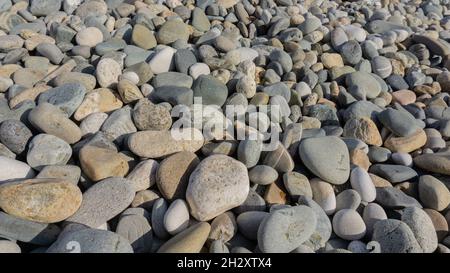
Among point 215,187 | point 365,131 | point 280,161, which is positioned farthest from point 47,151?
point 365,131

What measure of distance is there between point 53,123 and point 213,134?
0.86m

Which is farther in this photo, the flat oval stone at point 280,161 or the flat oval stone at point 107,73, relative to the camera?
the flat oval stone at point 107,73

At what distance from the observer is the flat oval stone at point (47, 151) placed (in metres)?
1.79

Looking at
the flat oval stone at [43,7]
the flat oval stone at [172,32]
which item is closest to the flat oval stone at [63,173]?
the flat oval stone at [172,32]

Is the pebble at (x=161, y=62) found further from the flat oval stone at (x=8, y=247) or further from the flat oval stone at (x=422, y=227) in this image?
the flat oval stone at (x=422, y=227)

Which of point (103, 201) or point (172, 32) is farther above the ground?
point (172, 32)

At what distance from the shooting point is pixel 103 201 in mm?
1620

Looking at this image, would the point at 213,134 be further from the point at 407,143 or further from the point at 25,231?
the point at 407,143

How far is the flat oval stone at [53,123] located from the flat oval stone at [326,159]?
4.09ft

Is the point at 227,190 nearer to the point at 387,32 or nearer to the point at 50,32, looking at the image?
the point at 50,32

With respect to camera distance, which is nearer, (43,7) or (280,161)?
(280,161)

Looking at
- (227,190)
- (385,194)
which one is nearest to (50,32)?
(227,190)

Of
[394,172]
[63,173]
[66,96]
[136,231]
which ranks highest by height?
[66,96]

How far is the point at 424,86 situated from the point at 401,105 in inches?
13.2
